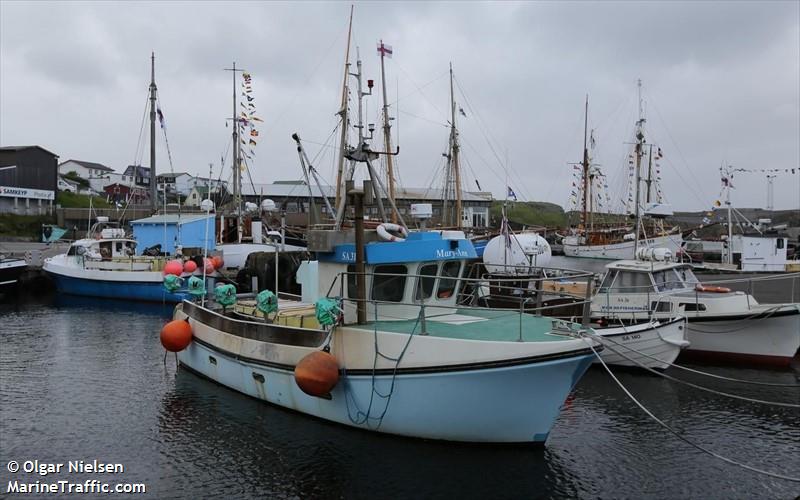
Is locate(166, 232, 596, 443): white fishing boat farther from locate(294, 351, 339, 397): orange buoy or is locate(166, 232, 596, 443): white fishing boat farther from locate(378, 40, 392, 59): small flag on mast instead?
locate(378, 40, 392, 59): small flag on mast

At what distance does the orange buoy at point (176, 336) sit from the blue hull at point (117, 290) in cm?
1719

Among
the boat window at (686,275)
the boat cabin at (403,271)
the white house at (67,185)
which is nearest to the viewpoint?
the boat cabin at (403,271)

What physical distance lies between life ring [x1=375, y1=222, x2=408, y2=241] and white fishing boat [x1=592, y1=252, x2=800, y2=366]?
8.79 m

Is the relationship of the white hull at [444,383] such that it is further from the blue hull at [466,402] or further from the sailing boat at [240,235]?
A: the sailing boat at [240,235]

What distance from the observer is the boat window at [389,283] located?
11.4 meters

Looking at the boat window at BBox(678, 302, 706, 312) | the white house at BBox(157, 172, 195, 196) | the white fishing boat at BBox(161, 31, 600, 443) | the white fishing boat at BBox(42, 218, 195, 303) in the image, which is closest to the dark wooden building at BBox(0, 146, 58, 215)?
the white house at BBox(157, 172, 195, 196)

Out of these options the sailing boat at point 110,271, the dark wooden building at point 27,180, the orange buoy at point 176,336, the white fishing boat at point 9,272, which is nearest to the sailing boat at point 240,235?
the sailing boat at point 110,271

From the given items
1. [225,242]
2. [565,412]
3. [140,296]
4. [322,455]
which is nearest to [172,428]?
[322,455]

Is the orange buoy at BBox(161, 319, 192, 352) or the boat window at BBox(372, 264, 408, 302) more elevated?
the boat window at BBox(372, 264, 408, 302)

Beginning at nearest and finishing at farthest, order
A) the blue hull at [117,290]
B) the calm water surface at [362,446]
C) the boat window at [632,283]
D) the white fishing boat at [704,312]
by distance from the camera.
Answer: the calm water surface at [362,446]
the white fishing boat at [704,312]
the boat window at [632,283]
the blue hull at [117,290]

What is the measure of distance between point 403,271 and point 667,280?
11.5m

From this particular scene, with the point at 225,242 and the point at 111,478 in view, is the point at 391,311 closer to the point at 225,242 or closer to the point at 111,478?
the point at 111,478

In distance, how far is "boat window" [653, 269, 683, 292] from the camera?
1878 cm

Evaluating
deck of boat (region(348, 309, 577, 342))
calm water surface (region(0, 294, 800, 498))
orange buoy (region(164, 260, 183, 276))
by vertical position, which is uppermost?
orange buoy (region(164, 260, 183, 276))
